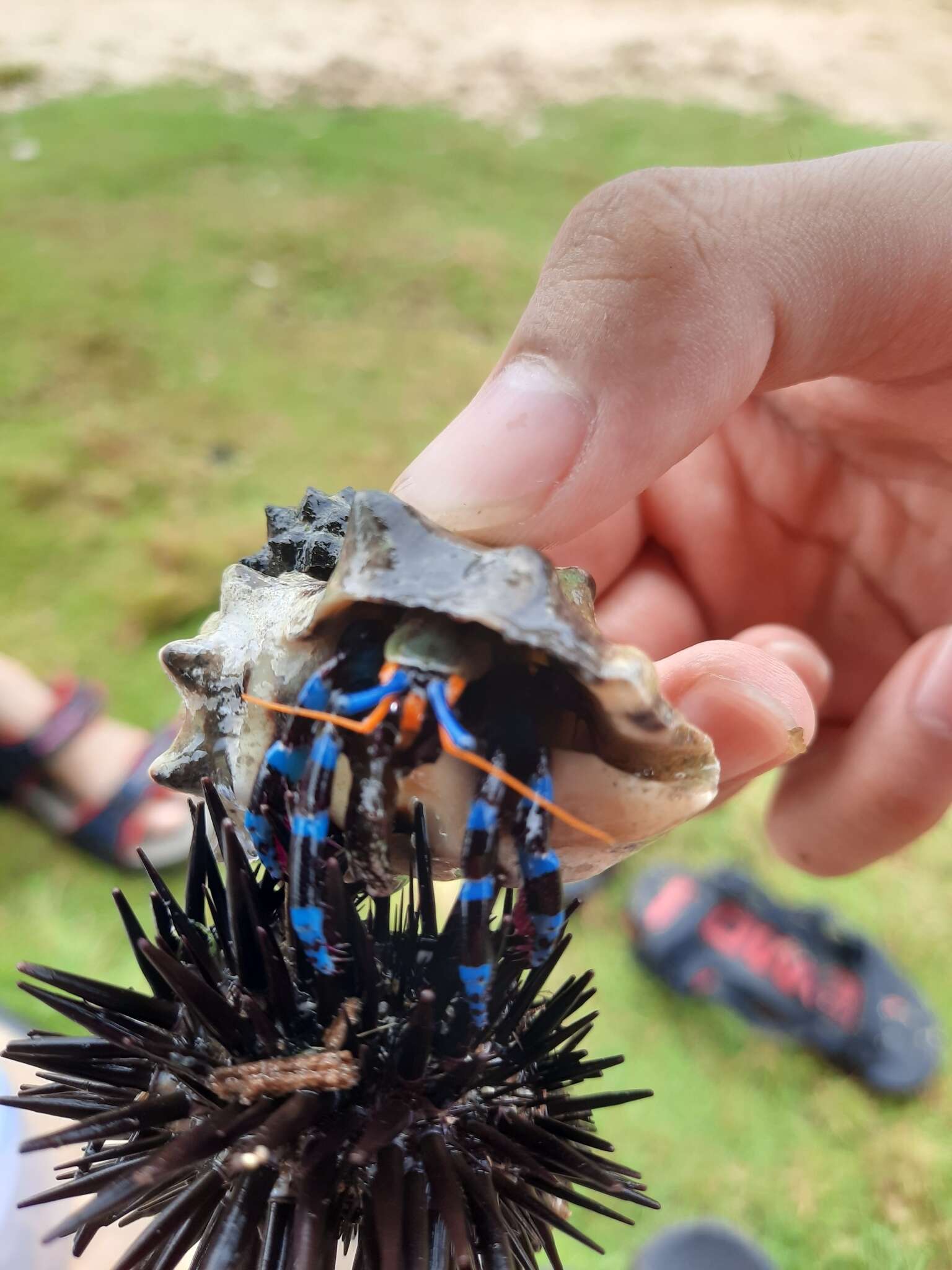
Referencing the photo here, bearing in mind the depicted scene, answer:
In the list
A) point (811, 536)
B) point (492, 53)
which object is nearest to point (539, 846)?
point (811, 536)

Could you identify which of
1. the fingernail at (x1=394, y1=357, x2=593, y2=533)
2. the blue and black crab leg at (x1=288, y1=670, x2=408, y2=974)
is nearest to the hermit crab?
the blue and black crab leg at (x1=288, y1=670, x2=408, y2=974)

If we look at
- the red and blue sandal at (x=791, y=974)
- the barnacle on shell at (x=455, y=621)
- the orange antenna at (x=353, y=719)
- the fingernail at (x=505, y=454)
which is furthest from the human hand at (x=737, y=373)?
the red and blue sandal at (x=791, y=974)

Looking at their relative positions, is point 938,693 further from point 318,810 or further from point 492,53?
point 492,53

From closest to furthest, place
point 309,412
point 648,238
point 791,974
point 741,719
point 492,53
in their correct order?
point 648,238, point 741,719, point 791,974, point 309,412, point 492,53

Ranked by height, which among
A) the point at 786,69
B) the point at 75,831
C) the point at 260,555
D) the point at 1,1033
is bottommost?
the point at 75,831

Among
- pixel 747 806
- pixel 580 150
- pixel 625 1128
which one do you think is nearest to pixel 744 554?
pixel 747 806

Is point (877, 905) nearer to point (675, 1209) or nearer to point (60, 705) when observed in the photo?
point (675, 1209)

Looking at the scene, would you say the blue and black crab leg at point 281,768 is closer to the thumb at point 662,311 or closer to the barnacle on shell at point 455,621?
the barnacle on shell at point 455,621
